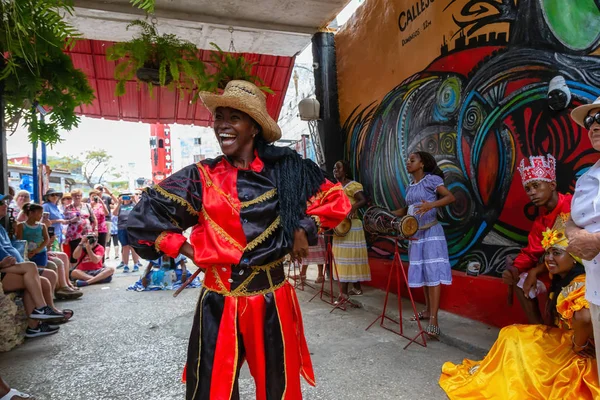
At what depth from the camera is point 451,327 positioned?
4098mm

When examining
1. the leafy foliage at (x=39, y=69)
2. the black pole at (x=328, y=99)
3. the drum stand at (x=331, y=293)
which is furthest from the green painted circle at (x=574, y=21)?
the black pole at (x=328, y=99)

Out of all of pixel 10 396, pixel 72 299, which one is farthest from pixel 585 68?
pixel 72 299

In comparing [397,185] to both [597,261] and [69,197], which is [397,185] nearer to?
[597,261]

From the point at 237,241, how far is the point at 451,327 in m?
3.14

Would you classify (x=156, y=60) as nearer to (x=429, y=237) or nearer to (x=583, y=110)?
(x=429, y=237)

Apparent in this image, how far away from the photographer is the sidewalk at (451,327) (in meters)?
3.62

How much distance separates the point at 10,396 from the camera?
2.79 m

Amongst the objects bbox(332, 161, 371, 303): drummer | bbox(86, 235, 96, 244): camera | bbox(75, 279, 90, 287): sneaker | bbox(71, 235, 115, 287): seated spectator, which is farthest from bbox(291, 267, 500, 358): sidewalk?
bbox(86, 235, 96, 244): camera

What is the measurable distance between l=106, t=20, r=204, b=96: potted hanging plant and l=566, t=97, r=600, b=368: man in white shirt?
330 cm

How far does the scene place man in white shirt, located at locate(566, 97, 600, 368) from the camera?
1805 millimetres

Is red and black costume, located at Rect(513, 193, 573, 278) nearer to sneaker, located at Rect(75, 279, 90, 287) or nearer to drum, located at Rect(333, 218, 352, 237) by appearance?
drum, located at Rect(333, 218, 352, 237)

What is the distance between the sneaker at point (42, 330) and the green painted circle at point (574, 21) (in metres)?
6.08

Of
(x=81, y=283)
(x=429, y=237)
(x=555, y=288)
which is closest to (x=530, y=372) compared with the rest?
(x=555, y=288)

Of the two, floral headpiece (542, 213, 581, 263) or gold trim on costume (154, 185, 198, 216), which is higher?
gold trim on costume (154, 185, 198, 216)
